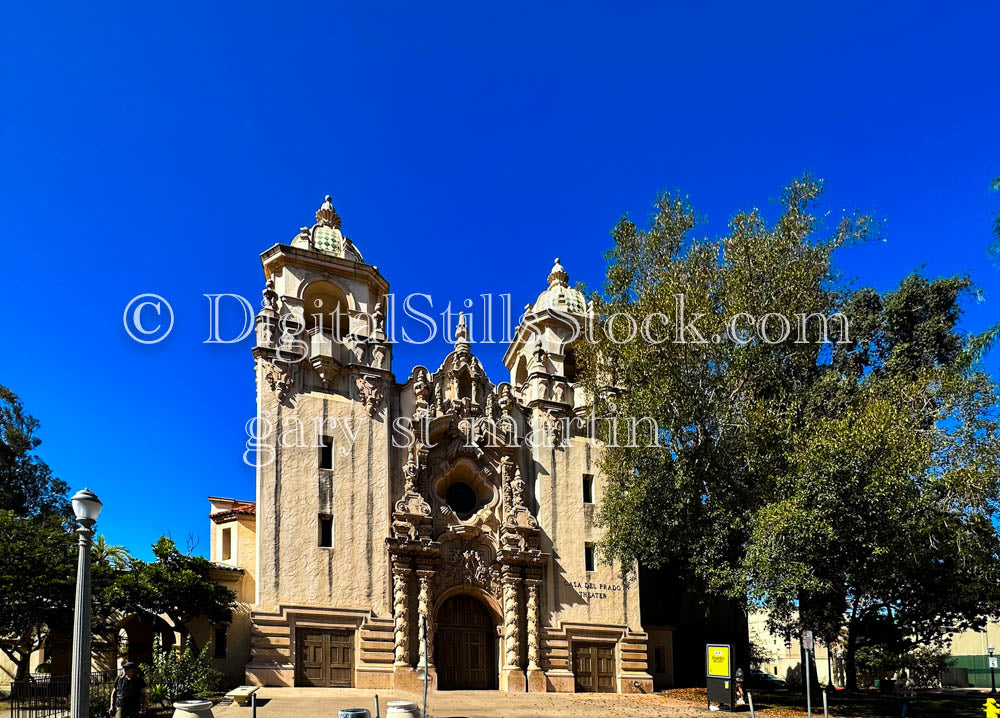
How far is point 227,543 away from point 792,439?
69.6 ft

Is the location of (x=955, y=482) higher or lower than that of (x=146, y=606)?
higher

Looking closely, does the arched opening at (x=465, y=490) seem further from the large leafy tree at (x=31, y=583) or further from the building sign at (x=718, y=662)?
the large leafy tree at (x=31, y=583)

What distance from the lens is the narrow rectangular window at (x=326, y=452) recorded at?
30859mm

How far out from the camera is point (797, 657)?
72188 millimetres

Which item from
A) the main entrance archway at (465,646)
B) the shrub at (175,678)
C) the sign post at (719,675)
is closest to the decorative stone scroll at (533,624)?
the main entrance archway at (465,646)

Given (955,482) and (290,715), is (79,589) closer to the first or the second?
(290,715)

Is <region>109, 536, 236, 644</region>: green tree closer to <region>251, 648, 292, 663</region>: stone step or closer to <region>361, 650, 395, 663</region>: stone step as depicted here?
<region>251, 648, 292, 663</region>: stone step

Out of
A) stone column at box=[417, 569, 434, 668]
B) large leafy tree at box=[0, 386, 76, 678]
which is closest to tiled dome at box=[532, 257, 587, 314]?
stone column at box=[417, 569, 434, 668]

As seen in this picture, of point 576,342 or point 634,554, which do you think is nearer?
point 634,554

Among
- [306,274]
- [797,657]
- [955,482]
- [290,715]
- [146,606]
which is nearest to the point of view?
[290,715]

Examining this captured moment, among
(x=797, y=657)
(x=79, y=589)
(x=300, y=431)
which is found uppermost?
(x=300, y=431)

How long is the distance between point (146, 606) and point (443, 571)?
10128 mm

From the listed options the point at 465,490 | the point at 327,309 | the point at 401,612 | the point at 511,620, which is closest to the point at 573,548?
the point at 511,620

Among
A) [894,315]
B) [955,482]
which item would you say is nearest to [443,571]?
[955,482]
